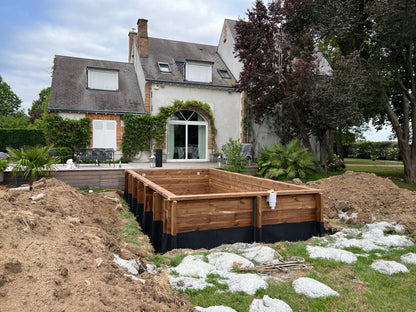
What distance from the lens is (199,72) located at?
17188 millimetres

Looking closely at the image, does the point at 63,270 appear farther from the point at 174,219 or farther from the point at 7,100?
the point at 7,100

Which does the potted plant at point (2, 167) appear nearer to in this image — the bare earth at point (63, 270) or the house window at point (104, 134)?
the bare earth at point (63, 270)

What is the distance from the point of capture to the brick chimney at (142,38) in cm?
1738

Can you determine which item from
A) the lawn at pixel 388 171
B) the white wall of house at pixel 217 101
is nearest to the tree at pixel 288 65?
the lawn at pixel 388 171

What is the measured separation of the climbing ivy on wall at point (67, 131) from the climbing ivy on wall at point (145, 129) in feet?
→ 6.02

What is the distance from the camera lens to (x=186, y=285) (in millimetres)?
3020

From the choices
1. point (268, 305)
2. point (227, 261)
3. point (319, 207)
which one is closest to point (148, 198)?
point (227, 261)

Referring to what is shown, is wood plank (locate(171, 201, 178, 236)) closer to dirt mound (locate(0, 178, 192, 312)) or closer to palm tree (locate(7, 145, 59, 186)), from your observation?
dirt mound (locate(0, 178, 192, 312))

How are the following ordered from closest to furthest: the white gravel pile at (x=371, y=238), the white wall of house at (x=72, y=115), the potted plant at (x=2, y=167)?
1. the white gravel pile at (x=371, y=238)
2. the potted plant at (x=2, y=167)
3. the white wall of house at (x=72, y=115)

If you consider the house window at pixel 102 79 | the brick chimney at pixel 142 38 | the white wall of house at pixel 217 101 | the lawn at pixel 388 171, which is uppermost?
the brick chimney at pixel 142 38

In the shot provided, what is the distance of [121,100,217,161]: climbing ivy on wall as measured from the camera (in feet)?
50.8

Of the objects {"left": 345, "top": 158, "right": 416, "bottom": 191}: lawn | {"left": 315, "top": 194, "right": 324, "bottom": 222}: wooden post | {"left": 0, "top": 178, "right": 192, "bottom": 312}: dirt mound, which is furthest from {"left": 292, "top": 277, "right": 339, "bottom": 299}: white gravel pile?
{"left": 345, "top": 158, "right": 416, "bottom": 191}: lawn

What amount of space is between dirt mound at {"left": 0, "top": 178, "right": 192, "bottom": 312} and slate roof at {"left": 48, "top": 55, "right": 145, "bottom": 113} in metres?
12.1

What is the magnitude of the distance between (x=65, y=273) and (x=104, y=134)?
44.5ft
